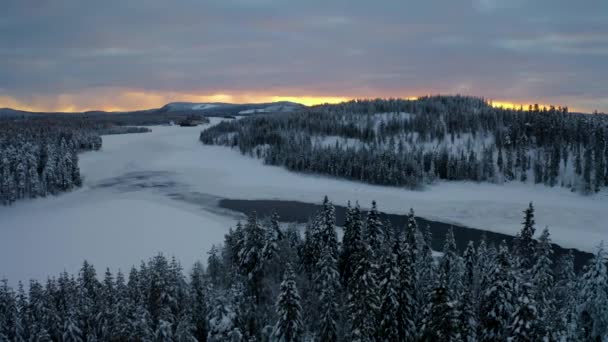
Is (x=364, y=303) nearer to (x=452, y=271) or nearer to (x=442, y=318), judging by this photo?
(x=442, y=318)

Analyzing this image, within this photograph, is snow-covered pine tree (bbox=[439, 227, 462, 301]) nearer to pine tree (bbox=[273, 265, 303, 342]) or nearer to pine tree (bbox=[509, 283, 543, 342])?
pine tree (bbox=[509, 283, 543, 342])

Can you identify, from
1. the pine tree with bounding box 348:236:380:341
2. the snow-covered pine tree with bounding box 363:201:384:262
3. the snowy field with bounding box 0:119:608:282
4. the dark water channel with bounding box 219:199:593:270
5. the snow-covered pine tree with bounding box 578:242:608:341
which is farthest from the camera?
the dark water channel with bounding box 219:199:593:270

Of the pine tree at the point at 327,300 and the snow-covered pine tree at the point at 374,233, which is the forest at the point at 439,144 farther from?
the pine tree at the point at 327,300

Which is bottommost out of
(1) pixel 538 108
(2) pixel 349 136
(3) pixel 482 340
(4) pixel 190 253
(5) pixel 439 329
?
(4) pixel 190 253

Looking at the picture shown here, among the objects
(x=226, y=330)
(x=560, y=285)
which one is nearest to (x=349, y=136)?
(x=560, y=285)

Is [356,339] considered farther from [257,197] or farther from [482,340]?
[257,197]

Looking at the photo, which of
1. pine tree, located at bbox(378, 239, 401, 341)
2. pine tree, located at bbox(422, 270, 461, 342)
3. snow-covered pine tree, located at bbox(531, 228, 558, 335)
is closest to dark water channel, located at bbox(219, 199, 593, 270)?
snow-covered pine tree, located at bbox(531, 228, 558, 335)
